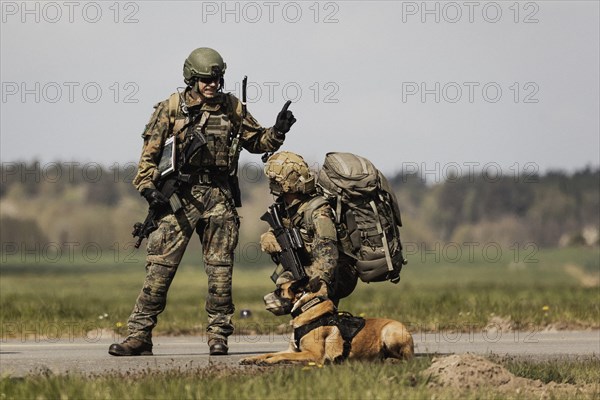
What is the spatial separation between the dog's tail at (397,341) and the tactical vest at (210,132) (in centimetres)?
206

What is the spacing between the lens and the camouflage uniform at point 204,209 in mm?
10422

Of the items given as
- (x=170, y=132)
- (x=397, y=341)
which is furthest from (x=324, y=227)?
(x=170, y=132)

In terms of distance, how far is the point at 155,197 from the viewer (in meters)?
10.2

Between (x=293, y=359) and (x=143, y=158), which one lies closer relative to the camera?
(x=293, y=359)

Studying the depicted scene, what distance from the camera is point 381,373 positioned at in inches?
322

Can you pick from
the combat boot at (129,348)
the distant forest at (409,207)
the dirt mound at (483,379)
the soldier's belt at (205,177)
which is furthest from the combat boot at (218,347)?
the distant forest at (409,207)

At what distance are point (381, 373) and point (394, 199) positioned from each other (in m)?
2.02

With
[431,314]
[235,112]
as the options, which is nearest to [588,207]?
[431,314]

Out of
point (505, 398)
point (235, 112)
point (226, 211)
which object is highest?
point (235, 112)

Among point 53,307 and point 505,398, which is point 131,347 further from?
point 53,307

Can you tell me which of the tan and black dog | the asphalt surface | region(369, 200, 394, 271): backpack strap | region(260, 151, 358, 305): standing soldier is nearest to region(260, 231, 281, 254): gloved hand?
region(260, 151, 358, 305): standing soldier

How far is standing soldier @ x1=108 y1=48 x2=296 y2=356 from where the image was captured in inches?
409

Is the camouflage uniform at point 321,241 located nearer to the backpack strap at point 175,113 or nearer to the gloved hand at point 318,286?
the gloved hand at point 318,286

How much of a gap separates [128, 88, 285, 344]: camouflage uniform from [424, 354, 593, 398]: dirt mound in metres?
2.55
